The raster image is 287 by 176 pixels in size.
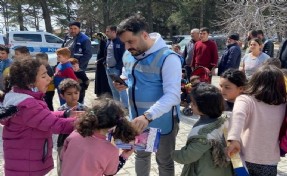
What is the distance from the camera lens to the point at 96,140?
2.11 metres

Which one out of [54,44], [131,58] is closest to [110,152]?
[131,58]

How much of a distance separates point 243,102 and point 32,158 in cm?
150

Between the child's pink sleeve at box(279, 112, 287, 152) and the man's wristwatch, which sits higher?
the man's wristwatch

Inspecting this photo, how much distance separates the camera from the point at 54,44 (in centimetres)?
1822

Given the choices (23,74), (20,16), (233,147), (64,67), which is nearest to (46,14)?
(20,16)

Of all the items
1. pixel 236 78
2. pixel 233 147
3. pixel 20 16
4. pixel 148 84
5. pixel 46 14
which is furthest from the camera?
pixel 20 16

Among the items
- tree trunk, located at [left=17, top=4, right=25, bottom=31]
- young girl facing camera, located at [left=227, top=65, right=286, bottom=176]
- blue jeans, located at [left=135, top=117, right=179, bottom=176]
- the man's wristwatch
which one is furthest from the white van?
young girl facing camera, located at [left=227, top=65, right=286, bottom=176]

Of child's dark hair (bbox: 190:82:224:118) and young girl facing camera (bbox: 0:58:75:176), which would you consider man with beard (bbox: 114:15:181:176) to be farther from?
young girl facing camera (bbox: 0:58:75:176)

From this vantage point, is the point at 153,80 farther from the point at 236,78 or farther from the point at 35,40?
the point at 35,40

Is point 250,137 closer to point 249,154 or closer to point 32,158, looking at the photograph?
point 249,154

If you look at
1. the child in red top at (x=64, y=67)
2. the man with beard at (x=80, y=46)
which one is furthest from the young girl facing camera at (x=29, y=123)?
the man with beard at (x=80, y=46)

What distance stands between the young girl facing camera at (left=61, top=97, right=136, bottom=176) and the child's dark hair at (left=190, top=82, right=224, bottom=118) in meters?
0.55

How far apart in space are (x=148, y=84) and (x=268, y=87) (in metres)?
0.87

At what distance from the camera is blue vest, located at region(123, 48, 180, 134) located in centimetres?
263
